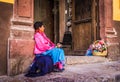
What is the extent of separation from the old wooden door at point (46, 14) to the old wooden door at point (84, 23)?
3.92 feet

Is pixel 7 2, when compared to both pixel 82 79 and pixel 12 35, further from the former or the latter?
pixel 82 79

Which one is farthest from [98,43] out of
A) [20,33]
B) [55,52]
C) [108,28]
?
[20,33]

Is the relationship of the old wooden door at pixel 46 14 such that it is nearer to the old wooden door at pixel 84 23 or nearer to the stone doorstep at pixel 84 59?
the old wooden door at pixel 84 23

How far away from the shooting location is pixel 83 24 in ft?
25.8

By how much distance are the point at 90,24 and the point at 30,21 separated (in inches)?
121

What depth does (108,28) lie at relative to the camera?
7.34 meters

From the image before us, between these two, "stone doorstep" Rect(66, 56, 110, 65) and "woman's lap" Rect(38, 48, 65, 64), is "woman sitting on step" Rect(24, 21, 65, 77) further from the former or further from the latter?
"stone doorstep" Rect(66, 56, 110, 65)

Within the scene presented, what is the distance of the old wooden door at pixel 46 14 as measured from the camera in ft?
28.0

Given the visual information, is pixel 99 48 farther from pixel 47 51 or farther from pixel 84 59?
pixel 47 51

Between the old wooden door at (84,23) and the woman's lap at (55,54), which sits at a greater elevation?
the old wooden door at (84,23)

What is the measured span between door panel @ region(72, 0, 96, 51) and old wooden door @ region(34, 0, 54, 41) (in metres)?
1.19

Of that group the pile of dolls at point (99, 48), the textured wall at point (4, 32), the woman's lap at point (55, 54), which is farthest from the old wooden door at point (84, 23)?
the textured wall at point (4, 32)

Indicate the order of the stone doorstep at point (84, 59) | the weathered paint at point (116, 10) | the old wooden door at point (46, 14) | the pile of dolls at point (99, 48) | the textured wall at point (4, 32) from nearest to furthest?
the textured wall at point (4, 32) → the stone doorstep at point (84, 59) → the pile of dolls at point (99, 48) → the weathered paint at point (116, 10) → the old wooden door at point (46, 14)

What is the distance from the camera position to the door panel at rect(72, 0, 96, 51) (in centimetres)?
747
